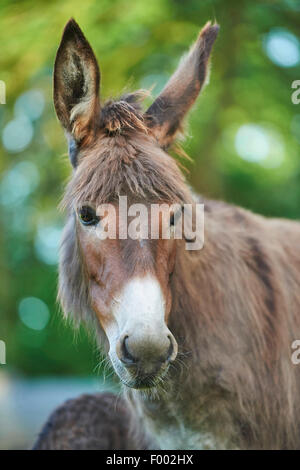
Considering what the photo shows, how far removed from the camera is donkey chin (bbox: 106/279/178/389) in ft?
9.34

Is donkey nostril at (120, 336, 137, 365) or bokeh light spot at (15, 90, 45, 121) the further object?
bokeh light spot at (15, 90, 45, 121)

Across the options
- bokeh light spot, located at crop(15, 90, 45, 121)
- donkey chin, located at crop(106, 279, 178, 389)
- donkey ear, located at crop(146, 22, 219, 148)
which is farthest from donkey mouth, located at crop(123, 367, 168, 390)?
bokeh light spot, located at crop(15, 90, 45, 121)

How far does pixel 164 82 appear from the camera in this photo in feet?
30.7

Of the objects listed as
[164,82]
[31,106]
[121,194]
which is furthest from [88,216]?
[31,106]

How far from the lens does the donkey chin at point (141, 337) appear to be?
285 centimetres

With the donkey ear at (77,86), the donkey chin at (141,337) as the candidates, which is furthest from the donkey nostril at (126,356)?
the donkey ear at (77,86)

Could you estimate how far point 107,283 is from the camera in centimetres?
324

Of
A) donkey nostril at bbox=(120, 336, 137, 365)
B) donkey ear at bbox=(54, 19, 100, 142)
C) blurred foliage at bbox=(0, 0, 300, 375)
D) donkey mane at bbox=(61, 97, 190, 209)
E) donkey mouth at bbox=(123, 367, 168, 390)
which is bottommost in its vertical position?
donkey mouth at bbox=(123, 367, 168, 390)

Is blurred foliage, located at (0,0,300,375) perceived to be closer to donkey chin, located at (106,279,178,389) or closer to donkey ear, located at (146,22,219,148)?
donkey ear, located at (146,22,219,148)

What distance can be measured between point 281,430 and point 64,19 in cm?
539

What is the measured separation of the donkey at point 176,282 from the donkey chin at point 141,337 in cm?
2

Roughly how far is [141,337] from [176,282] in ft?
3.22

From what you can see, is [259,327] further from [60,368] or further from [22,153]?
[60,368]

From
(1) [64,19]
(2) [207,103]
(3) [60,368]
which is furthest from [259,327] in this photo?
(3) [60,368]
